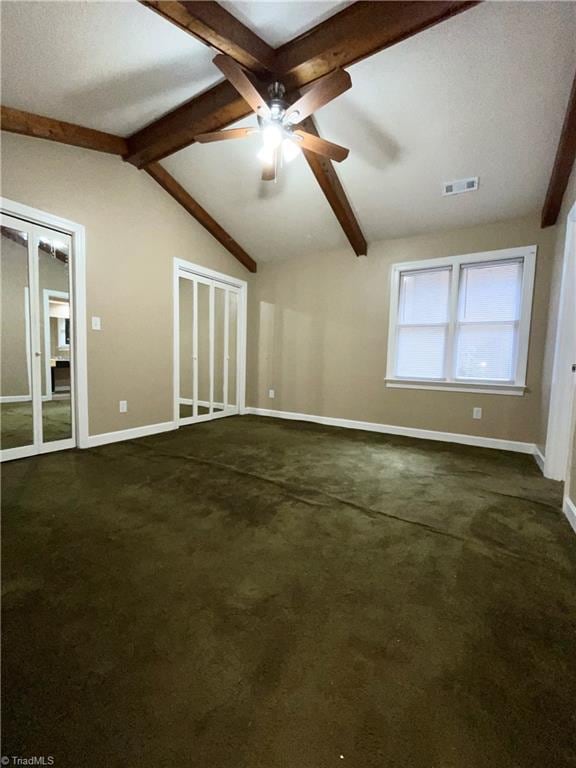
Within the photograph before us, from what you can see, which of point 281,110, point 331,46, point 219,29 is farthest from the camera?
point 281,110

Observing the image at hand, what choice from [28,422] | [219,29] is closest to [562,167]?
[219,29]

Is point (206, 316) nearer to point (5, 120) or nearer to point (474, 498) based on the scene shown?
point (5, 120)

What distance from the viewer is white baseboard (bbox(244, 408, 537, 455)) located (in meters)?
3.71

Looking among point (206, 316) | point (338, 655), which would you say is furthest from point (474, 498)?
point (206, 316)

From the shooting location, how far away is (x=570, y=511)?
2.10m

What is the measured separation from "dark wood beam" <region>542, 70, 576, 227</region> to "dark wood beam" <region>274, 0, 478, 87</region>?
121 centimetres

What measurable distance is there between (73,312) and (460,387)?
14.5 ft

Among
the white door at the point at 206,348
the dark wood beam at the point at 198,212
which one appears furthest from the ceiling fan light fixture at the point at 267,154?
the white door at the point at 206,348

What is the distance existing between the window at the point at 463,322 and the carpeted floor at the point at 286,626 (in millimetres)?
1757

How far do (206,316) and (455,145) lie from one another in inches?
143

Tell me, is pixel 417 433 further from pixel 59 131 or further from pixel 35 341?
pixel 59 131

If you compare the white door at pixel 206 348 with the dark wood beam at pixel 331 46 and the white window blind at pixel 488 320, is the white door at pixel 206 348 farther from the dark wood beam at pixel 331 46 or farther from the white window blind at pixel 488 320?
the white window blind at pixel 488 320

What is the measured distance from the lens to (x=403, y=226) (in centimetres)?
407

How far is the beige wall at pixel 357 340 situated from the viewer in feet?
11.9
